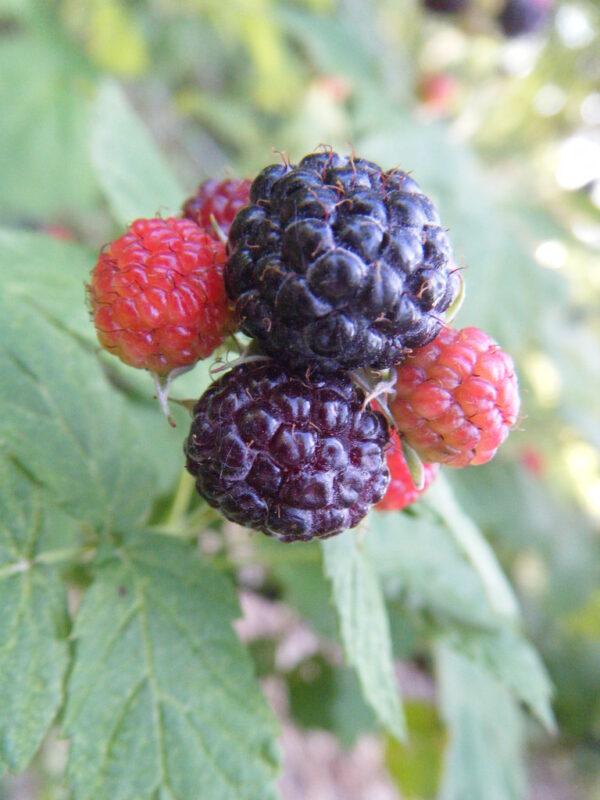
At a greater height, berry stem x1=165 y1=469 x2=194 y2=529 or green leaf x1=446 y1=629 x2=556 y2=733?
green leaf x1=446 y1=629 x2=556 y2=733

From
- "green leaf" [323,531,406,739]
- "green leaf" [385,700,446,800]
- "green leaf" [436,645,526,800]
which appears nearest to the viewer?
"green leaf" [323,531,406,739]

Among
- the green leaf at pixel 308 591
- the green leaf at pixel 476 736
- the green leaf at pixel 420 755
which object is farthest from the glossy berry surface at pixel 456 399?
the green leaf at pixel 420 755

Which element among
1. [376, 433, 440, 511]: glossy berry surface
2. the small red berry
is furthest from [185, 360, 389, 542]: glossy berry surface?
the small red berry

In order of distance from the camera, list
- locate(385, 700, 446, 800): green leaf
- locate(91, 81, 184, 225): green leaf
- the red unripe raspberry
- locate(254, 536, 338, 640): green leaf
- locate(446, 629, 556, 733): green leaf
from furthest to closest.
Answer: locate(385, 700, 446, 800): green leaf
locate(254, 536, 338, 640): green leaf
locate(91, 81, 184, 225): green leaf
locate(446, 629, 556, 733): green leaf
the red unripe raspberry

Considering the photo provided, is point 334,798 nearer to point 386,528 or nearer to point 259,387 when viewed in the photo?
point 386,528

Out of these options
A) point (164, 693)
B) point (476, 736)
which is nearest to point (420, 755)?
point (476, 736)

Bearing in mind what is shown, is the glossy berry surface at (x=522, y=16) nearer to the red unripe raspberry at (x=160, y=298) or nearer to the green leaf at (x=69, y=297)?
the green leaf at (x=69, y=297)

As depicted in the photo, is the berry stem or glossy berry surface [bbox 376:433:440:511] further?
the berry stem

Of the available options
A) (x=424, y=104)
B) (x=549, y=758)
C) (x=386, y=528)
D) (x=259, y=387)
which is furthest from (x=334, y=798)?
(x=259, y=387)

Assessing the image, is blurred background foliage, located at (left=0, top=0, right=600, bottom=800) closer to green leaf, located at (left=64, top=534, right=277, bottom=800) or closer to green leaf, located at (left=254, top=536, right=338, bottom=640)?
green leaf, located at (left=254, top=536, right=338, bottom=640)
